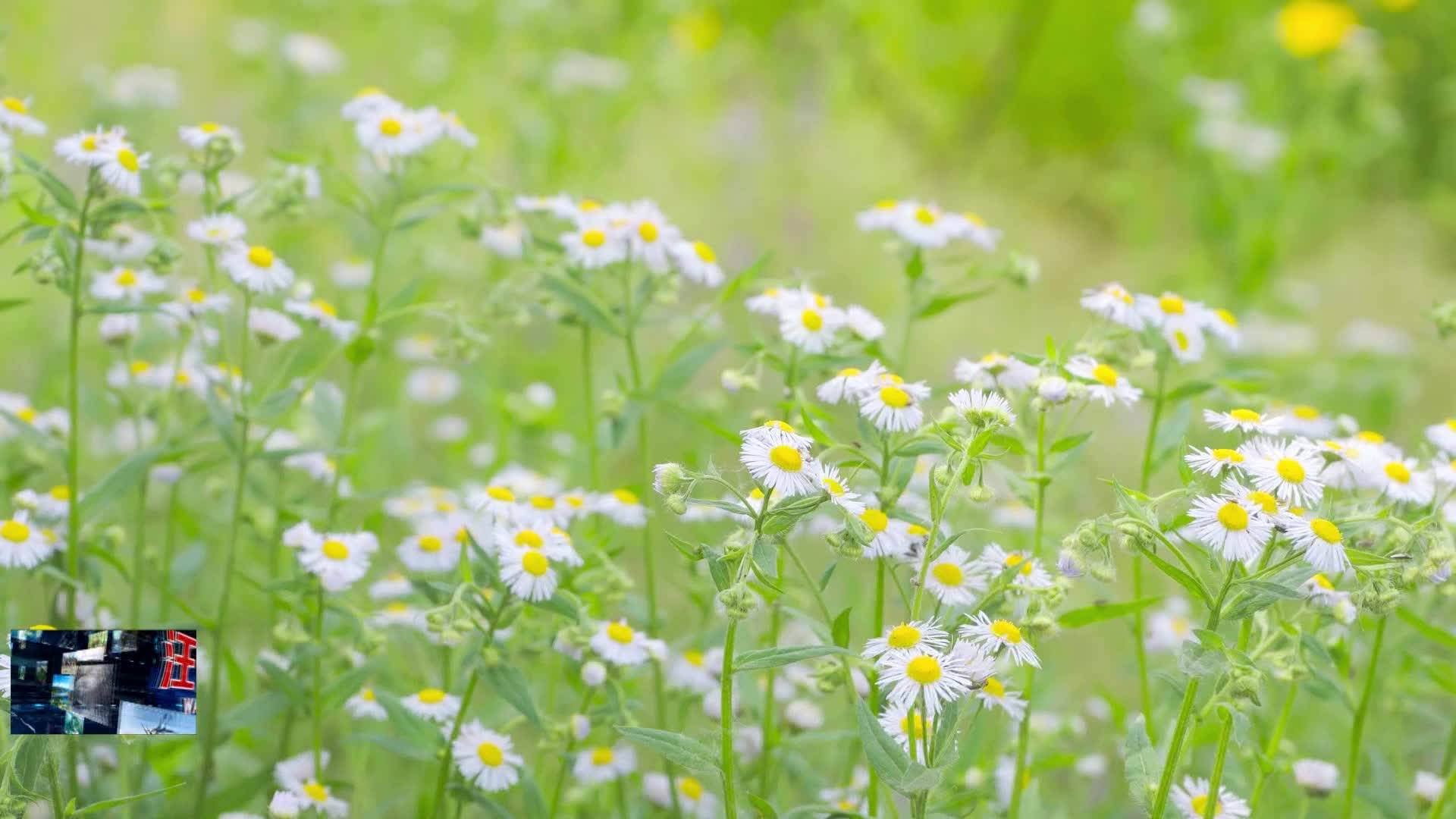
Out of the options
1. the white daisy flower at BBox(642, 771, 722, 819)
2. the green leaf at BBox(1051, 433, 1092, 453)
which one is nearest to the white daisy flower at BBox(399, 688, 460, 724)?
the white daisy flower at BBox(642, 771, 722, 819)

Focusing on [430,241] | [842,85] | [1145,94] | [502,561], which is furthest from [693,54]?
[502,561]

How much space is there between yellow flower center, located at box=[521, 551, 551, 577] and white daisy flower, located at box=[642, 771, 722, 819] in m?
0.41

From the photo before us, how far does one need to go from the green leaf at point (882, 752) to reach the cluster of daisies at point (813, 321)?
0.46 m

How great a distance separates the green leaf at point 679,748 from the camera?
112cm

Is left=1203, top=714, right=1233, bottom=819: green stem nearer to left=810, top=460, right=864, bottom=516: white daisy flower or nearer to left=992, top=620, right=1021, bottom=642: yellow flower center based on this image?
left=992, top=620, right=1021, bottom=642: yellow flower center

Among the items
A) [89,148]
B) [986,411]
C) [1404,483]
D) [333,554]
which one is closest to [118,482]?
[333,554]

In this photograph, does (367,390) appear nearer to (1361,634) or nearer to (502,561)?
(502,561)

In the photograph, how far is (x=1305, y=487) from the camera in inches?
44.4

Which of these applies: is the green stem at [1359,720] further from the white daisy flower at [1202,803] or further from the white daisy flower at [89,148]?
the white daisy flower at [89,148]

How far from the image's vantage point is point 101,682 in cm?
105

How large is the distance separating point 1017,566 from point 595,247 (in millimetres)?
657

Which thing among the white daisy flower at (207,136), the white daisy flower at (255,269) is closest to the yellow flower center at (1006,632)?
the white daisy flower at (255,269)

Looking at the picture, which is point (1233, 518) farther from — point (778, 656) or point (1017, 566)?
point (778, 656)

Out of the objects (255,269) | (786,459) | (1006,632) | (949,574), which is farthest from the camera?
(255,269)
